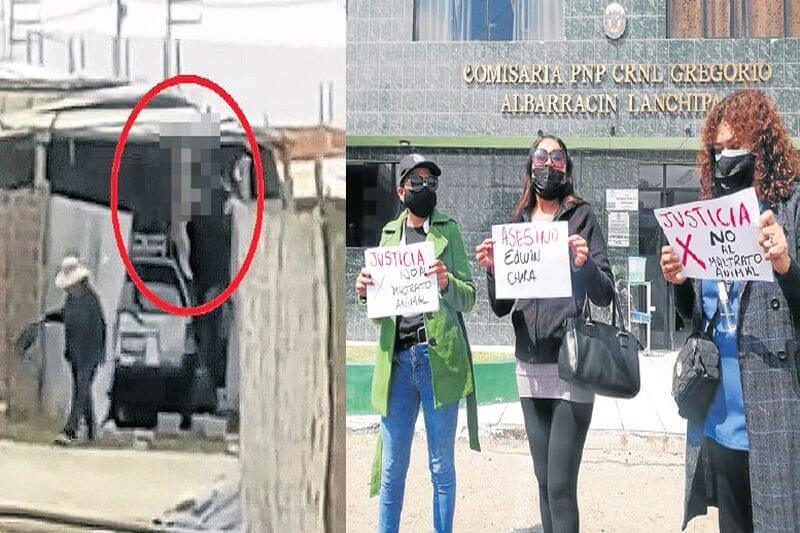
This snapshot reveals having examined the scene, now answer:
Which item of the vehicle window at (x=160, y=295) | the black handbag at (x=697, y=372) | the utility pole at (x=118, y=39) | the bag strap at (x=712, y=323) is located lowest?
the black handbag at (x=697, y=372)

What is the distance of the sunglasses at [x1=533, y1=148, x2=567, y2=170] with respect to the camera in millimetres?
2660

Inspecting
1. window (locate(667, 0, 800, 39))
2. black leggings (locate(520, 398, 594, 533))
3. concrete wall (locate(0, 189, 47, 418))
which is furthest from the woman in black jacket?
concrete wall (locate(0, 189, 47, 418))

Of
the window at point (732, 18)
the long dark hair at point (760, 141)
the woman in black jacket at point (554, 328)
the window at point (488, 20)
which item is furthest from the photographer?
the window at point (488, 20)

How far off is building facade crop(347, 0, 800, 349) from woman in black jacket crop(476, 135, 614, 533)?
0.06m

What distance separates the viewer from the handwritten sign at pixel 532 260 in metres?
2.57

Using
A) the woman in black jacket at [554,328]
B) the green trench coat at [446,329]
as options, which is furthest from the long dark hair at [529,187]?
the green trench coat at [446,329]

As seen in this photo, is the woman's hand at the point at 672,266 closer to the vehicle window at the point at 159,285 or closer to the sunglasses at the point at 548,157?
the sunglasses at the point at 548,157

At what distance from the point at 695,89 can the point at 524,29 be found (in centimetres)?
60

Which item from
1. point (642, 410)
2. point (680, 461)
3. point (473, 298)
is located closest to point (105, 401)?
point (473, 298)

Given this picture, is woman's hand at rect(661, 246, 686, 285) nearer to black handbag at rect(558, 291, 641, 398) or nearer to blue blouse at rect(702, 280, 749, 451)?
blue blouse at rect(702, 280, 749, 451)

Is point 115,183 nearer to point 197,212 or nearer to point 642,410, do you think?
point 197,212

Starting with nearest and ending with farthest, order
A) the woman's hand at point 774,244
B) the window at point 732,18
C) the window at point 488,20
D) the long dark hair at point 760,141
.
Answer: the woman's hand at point 774,244 → the long dark hair at point 760,141 → the window at point 732,18 → the window at point 488,20

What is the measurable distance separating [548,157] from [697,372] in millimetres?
833

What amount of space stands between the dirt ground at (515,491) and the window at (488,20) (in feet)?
4.63
